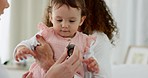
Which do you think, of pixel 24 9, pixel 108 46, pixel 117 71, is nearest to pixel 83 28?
pixel 108 46

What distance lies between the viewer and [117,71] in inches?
88.6

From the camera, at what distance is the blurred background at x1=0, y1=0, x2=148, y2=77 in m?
2.96

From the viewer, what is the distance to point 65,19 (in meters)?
1.44

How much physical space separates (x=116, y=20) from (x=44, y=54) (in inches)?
65.3

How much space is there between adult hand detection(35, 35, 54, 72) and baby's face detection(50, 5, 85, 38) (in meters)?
0.09

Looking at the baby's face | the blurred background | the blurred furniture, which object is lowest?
the blurred furniture

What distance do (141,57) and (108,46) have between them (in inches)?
51.4

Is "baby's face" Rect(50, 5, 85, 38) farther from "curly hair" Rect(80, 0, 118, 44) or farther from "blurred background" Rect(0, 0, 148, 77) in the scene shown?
"blurred background" Rect(0, 0, 148, 77)

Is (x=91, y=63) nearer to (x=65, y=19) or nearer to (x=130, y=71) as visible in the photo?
(x=65, y=19)

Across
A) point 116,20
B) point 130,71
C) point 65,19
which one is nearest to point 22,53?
point 65,19

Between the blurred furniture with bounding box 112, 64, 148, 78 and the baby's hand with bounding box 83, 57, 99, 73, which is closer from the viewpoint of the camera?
the baby's hand with bounding box 83, 57, 99, 73

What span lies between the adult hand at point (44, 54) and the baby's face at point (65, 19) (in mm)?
85

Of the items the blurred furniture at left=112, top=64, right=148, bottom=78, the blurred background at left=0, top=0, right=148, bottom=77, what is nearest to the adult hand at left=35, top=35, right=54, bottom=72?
the blurred furniture at left=112, top=64, right=148, bottom=78

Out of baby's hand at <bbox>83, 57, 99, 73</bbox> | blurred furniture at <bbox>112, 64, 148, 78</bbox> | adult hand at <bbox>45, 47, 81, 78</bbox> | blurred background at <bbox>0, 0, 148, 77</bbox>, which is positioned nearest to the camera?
adult hand at <bbox>45, 47, 81, 78</bbox>
